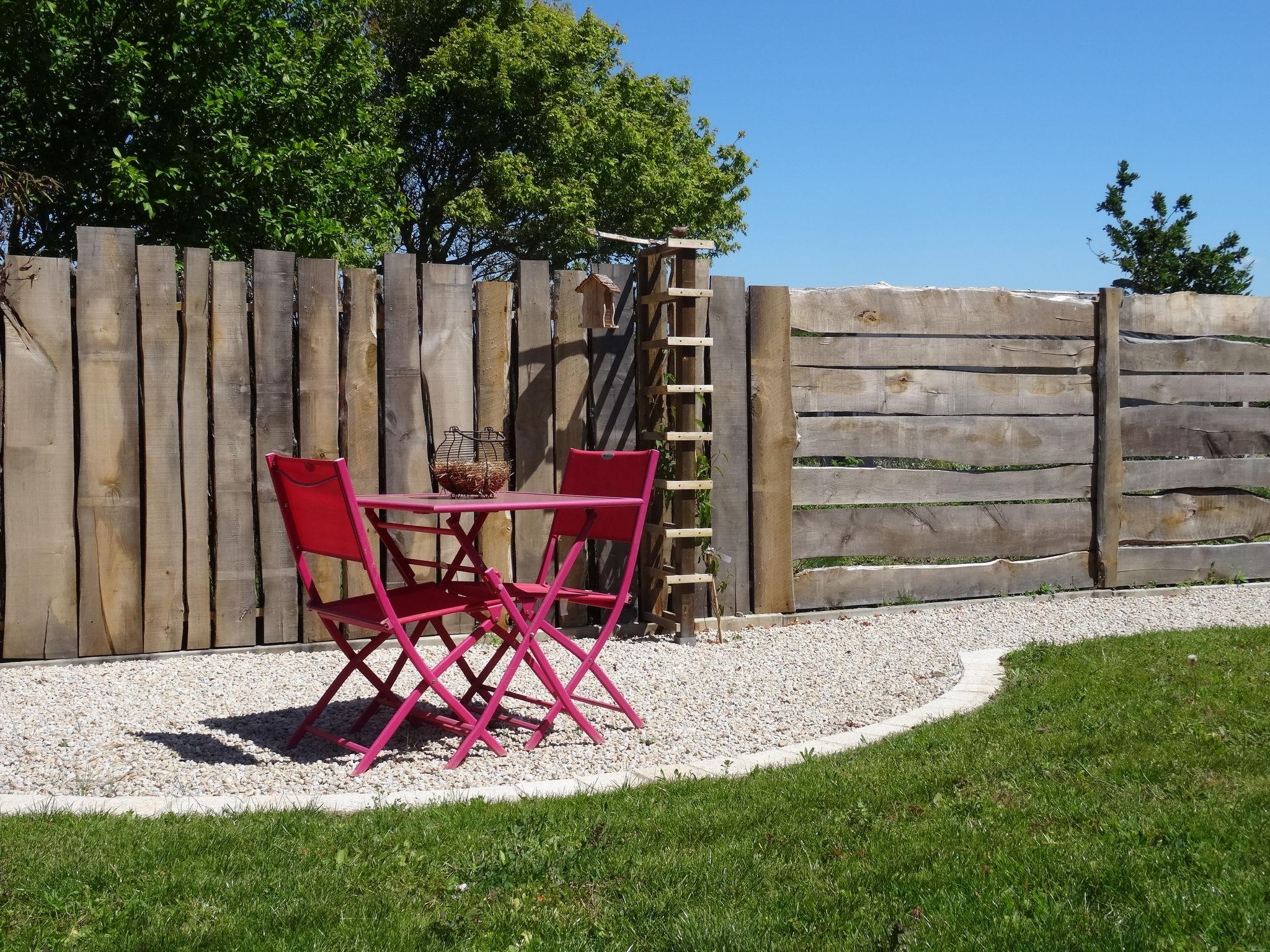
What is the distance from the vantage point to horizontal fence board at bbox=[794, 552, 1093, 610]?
699cm

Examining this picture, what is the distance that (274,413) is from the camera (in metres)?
5.83

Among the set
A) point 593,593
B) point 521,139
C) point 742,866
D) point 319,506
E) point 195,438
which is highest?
point 521,139

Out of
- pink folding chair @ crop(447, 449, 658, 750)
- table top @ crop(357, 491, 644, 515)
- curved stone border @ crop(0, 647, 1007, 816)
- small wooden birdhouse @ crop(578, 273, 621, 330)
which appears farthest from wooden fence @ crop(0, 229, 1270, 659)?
curved stone border @ crop(0, 647, 1007, 816)

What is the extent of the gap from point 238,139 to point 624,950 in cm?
925

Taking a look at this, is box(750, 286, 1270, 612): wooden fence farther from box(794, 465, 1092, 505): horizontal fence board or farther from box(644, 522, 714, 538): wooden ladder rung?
box(644, 522, 714, 538): wooden ladder rung

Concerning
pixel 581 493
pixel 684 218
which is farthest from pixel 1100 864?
pixel 684 218

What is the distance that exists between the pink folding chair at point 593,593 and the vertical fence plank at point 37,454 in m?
2.19

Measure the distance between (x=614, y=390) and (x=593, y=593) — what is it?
1989mm

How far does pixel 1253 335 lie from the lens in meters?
8.12

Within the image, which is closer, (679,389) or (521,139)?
(679,389)

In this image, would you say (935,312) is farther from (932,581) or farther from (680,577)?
(680,577)

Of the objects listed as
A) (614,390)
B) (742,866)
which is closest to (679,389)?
(614,390)

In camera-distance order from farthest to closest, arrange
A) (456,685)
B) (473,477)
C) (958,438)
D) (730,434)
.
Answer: (958,438) < (730,434) < (456,685) < (473,477)

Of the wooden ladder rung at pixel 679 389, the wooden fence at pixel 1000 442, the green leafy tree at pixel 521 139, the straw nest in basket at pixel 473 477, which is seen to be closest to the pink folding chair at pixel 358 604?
the straw nest in basket at pixel 473 477
